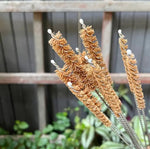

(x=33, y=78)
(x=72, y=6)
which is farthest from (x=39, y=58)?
(x=72, y=6)

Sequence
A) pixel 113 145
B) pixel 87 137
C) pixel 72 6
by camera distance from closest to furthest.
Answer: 1. pixel 72 6
2. pixel 113 145
3. pixel 87 137

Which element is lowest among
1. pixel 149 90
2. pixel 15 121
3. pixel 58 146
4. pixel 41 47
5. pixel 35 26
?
pixel 58 146

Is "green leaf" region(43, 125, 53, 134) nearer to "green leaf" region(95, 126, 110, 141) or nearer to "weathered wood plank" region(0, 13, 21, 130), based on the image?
"weathered wood plank" region(0, 13, 21, 130)

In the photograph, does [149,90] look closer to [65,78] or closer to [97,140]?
[97,140]

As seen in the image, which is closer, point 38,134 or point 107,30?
point 107,30

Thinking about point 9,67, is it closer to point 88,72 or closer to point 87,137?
point 87,137

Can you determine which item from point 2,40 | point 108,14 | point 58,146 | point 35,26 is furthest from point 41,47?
point 58,146
